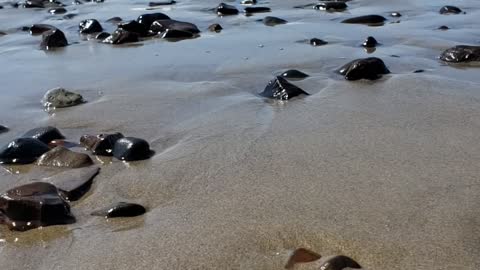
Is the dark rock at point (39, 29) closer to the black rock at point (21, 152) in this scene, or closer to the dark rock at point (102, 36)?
the dark rock at point (102, 36)

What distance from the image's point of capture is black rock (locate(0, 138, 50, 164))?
3113mm

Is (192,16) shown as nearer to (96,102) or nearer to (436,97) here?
(96,102)

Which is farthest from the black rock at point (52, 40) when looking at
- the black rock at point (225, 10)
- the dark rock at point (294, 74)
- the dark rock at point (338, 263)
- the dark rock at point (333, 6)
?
the dark rock at point (338, 263)

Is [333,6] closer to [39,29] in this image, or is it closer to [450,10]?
[450,10]

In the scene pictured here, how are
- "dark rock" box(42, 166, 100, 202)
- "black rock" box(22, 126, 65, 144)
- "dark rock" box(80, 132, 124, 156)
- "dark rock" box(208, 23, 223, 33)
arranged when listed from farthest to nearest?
"dark rock" box(208, 23, 223, 33) < "black rock" box(22, 126, 65, 144) < "dark rock" box(80, 132, 124, 156) < "dark rock" box(42, 166, 100, 202)

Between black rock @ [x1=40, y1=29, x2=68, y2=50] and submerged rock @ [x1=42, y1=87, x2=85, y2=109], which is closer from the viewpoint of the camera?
submerged rock @ [x1=42, y1=87, x2=85, y2=109]

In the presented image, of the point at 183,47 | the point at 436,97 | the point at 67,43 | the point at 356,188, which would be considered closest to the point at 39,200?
the point at 356,188

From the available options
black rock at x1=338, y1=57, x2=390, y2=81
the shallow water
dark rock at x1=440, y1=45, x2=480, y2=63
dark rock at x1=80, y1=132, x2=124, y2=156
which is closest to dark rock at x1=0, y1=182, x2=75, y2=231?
the shallow water

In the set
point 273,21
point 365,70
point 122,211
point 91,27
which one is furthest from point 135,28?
point 122,211

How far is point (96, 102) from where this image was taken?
4.15m

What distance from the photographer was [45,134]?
133 inches

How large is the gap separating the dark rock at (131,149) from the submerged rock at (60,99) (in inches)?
41.6

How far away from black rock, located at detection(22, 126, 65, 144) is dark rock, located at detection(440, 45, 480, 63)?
9.25ft

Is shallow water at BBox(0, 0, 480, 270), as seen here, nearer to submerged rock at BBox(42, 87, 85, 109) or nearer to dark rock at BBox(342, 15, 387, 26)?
submerged rock at BBox(42, 87, 85, 109)
